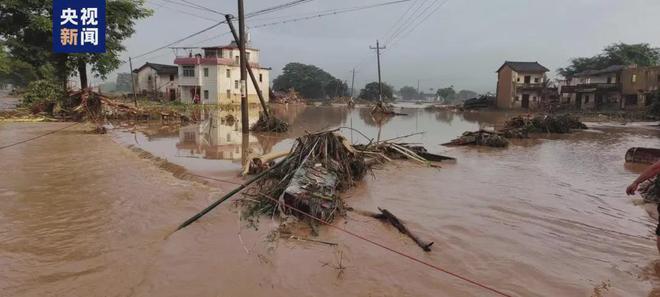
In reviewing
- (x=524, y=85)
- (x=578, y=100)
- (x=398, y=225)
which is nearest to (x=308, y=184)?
(x=398, y=225)

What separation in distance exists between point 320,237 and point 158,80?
58.3 metres

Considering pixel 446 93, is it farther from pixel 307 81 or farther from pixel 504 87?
pixel 504 87

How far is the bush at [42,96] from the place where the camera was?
2653 cm

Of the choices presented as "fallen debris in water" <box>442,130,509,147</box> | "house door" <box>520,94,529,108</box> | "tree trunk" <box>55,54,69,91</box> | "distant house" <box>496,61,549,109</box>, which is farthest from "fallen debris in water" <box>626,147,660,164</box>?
"house door" <box>520,94,529,108</box>

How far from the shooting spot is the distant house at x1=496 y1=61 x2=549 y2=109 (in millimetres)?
53591

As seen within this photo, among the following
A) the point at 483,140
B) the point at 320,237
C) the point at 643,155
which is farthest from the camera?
the point at 483,140

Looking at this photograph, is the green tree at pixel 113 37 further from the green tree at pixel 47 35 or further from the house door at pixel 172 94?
the house door at pixel 172 94

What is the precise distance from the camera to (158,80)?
58000mm

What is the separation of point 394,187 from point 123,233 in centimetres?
575

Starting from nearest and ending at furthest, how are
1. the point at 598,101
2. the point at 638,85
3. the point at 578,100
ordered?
1. the point at 638,85
2. the point at 598,101
3. the point at 578,100

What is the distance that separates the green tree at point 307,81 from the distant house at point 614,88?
49.8 meters

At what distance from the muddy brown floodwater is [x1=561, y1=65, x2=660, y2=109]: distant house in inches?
1601

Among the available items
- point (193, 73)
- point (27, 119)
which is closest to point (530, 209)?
point (27, 119)

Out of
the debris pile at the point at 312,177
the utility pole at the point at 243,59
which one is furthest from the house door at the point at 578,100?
the debris pile at the point at 312,177
